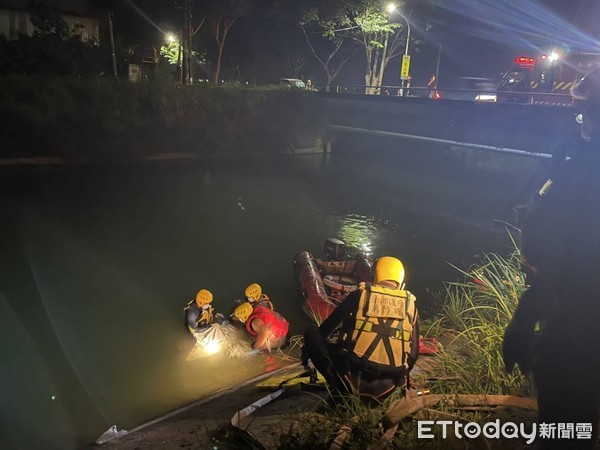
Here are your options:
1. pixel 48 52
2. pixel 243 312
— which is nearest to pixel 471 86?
pixel 48 52

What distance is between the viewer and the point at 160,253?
38.6ft

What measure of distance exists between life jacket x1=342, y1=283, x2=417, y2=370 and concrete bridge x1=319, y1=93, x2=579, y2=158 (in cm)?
1358

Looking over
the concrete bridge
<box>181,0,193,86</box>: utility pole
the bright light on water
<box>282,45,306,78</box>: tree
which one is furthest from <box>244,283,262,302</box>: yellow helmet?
<box>282,45,306,78</box>: tree

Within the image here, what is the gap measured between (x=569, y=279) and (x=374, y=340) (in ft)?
4.54

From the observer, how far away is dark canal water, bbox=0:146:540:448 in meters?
6.20

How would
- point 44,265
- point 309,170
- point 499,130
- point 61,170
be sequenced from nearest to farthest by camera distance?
point 44,265 → point 61,170 → point 499,130 → point 309,170

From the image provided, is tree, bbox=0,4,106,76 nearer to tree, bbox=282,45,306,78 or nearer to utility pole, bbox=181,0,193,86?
utility pole, bbox=181,0,193,86

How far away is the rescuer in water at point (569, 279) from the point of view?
100 inches

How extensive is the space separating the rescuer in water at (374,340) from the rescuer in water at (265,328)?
3308 millimetres

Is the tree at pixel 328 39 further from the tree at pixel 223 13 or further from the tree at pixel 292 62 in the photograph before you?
the tree at pixel 223 13

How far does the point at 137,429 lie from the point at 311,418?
2.10 meters

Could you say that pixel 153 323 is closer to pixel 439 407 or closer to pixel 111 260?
pixel 111 260

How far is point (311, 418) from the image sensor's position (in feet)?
12.4

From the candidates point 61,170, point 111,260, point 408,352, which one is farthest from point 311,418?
point 61,170
